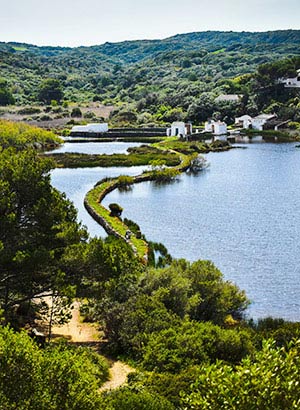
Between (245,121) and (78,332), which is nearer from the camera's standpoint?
(78,332)

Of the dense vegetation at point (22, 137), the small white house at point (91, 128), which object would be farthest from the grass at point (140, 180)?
the small white house at point (91, 128)

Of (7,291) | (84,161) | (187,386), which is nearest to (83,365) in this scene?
(187,386)

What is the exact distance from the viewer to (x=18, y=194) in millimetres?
22031

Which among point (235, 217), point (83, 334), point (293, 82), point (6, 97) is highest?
point (293, 82)

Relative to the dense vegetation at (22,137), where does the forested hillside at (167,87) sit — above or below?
above

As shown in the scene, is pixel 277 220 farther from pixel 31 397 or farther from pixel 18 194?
pixel 31 397

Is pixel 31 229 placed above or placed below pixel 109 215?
above

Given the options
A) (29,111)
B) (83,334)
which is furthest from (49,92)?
(83,334)

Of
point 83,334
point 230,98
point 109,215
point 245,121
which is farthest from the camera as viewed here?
point 230,98

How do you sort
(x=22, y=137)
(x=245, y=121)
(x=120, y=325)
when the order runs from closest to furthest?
1. (x=120, y=325)
2. (x=22, y=137)
3. (x=245, y=121)

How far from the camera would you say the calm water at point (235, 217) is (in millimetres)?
30219

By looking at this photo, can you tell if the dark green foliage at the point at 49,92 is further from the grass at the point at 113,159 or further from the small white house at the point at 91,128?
the grass at the point at 113,159

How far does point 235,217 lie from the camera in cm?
4328

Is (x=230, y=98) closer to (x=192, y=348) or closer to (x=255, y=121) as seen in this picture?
(x=255, y=121)
